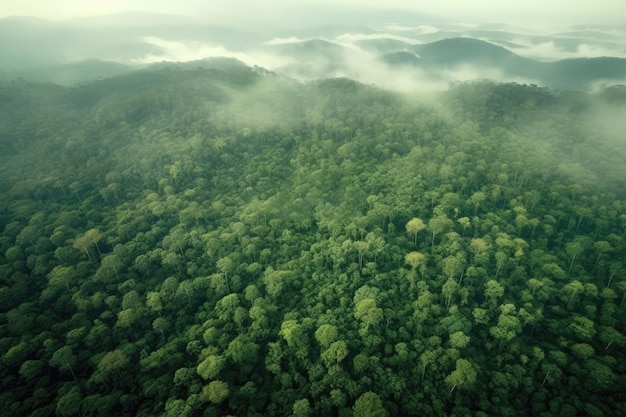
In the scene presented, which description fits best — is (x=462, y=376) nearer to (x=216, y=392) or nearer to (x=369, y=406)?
(x=369, y=406)

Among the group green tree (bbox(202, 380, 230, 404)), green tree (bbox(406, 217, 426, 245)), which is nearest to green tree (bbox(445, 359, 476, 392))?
green tree (bbox(406, 217, 426, 245))

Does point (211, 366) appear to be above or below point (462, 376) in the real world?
below

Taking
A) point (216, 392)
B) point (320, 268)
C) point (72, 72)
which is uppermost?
point (72, 72)

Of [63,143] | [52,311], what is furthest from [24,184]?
[52,311]

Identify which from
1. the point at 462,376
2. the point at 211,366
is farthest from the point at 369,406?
the point at 211,366

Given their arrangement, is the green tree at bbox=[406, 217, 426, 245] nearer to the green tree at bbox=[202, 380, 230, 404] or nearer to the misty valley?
the misty valley

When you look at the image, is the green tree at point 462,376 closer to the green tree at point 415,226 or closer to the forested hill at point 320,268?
the forested hill at point 320,268

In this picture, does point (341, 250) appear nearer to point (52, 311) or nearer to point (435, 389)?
point (435, 389)
